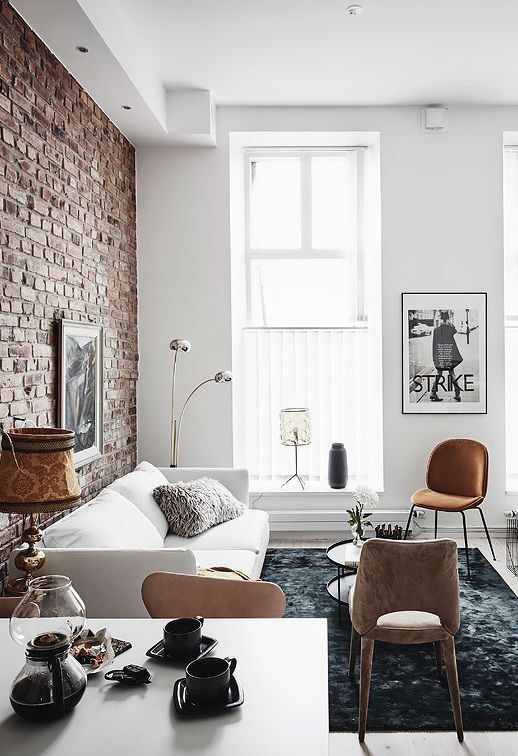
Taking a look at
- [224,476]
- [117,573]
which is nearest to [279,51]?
[224,476]

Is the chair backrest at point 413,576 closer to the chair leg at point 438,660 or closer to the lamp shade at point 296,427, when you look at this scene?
the chair leg at point 438,660

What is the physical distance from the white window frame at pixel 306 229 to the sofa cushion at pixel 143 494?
6.85ft

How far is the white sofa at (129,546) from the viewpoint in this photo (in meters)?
2.77

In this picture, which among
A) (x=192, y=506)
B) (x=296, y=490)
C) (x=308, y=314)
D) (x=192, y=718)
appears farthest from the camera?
(x=308, y=314)

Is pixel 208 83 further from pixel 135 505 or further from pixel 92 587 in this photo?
pixel 92 587

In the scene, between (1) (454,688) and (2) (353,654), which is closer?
(1) (454,688)

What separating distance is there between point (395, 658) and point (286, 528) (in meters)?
2.29

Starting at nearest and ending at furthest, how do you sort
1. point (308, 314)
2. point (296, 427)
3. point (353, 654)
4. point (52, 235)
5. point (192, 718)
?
point (192, 718)
point (353, 654)
point (52, 235)
point (296, 427)
point (308, 314)

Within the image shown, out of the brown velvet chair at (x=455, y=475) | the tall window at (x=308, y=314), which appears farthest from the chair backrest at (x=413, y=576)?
the tall window at (x=308, y=314)

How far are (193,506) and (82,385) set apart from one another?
984 mm

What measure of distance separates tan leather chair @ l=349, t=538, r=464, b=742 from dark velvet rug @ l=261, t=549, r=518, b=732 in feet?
0.62

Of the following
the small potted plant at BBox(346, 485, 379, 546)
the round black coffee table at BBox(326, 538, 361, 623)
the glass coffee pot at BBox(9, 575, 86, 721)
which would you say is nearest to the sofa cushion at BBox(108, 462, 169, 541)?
the round black coffee table at BBox(326, 538, 361, 623)

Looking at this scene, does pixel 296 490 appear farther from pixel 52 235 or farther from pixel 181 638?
pixel 181 638

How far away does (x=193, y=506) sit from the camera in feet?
13.7
